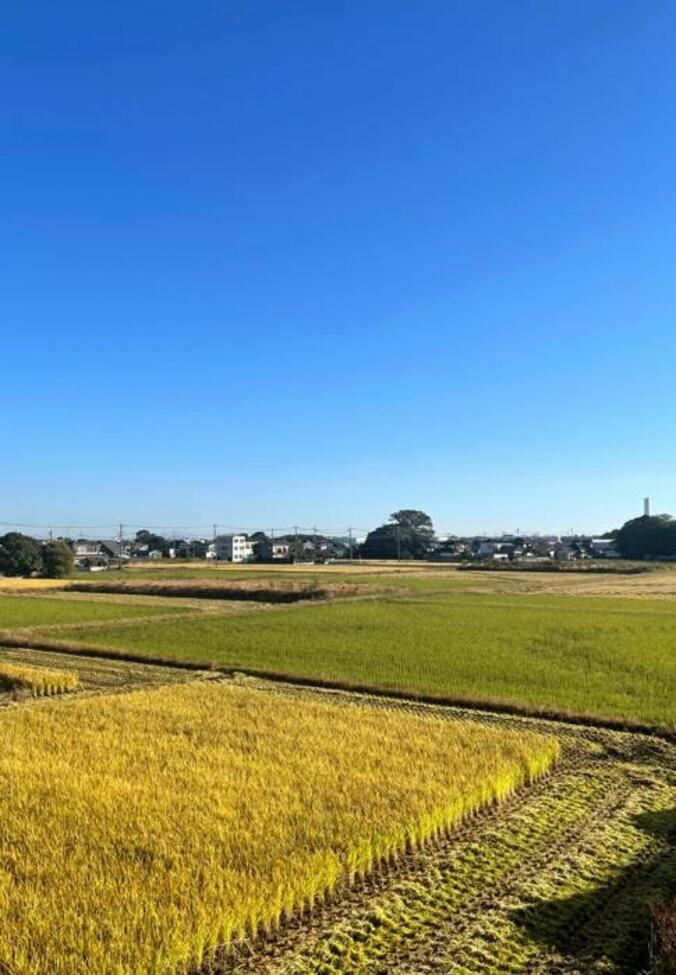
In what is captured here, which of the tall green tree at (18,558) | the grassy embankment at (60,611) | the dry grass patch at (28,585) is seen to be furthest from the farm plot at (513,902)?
the tall green tree at (18,558)

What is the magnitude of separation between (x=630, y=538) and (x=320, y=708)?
99292 mm

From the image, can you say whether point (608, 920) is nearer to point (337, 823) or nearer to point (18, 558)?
point (337, 823)

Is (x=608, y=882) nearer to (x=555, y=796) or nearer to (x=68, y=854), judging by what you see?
(x=555, y=796)

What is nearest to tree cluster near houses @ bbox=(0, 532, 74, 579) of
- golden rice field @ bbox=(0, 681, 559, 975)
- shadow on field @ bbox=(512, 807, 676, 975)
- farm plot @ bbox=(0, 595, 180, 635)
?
farm plot @ bbox=(0, 595, 180, 635)

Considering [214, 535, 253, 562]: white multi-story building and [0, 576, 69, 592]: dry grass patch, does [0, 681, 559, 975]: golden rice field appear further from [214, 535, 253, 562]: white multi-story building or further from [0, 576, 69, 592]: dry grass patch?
[214, 535, 253, 562]: white multi-story building

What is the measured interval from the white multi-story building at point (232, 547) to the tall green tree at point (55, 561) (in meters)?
72.3

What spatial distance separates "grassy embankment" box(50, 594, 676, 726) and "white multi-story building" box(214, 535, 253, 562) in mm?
106897

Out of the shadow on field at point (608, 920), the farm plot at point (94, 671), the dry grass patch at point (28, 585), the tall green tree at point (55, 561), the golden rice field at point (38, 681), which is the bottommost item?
the shadow on field at point (608, 920)

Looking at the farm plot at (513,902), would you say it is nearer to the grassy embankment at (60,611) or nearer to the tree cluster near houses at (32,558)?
the grassy embankment at (60,611)

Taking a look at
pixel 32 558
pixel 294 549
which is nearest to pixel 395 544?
pixel 294 549

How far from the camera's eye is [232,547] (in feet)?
454

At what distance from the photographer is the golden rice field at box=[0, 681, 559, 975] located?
498 cm

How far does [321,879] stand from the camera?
227 inches

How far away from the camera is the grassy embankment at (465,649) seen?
1408 centimetres
